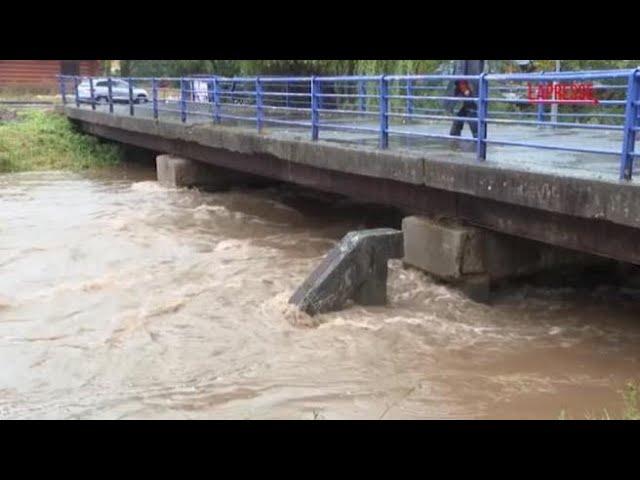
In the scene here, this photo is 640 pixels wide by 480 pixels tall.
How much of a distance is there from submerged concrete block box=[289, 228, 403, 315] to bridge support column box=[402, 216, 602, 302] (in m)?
0.59

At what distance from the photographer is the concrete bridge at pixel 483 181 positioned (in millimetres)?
6391

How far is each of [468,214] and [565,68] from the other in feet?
41.8

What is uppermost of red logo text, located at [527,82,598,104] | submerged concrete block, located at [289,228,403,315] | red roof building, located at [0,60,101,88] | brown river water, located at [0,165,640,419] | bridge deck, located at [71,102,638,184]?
red roof building, located at [0,60,101,88]

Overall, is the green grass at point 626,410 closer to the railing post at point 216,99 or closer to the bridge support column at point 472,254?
the bridge support column at point 472,254

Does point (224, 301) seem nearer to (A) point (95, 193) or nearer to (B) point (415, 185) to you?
(B) point (415, 185)

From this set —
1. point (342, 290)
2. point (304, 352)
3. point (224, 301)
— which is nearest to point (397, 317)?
point (342, 290)

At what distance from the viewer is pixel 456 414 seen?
5.46m

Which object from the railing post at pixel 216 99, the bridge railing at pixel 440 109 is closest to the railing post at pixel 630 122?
the bridge railing at pixel 440 109

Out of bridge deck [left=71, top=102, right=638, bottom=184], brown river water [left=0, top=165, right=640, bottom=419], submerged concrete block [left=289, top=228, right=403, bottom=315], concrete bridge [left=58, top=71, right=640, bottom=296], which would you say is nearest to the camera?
brown river water [left=0, top=165, right=640, bottom=419]

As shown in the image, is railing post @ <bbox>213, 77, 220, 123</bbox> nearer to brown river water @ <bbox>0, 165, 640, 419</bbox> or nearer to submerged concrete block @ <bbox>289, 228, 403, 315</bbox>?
brown river water @ <bbox>0, 165, 640, 419</bbox>

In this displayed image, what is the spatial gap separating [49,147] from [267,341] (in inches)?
617

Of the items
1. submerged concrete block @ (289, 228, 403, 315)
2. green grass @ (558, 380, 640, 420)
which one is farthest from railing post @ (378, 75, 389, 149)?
green grass @ (558, 380, 640, 420)

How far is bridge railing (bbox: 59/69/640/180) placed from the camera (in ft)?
21.5

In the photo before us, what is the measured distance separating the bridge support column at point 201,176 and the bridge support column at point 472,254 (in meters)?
7.60
